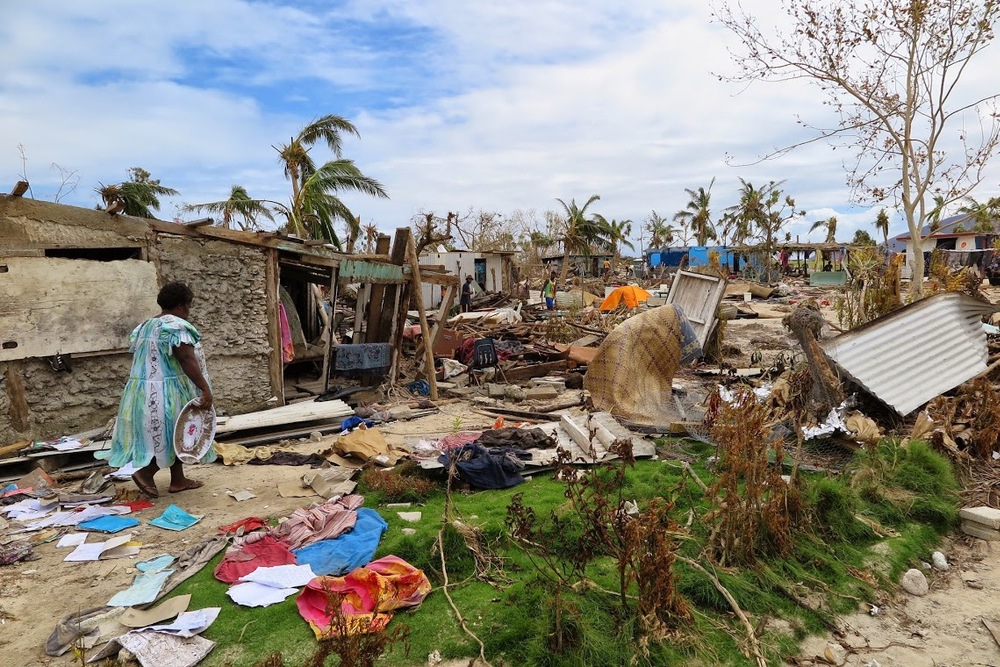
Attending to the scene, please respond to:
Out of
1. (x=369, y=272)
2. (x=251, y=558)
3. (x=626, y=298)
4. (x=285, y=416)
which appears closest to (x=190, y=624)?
(x=251, y=558)

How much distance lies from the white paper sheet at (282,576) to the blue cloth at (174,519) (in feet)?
3.72

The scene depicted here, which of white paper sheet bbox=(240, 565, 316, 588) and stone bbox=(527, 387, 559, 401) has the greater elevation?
stone bbox=(527, 387, 559, 401)

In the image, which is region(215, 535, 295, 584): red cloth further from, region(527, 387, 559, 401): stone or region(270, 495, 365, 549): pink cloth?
region(527, 387, 559, 401): stone

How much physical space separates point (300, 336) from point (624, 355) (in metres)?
5.40

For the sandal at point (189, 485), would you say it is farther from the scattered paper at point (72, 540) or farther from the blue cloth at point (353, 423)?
the blue cloth at point (353, 423)

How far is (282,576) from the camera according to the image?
3.51 meters

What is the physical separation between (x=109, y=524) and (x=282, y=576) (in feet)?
5.68

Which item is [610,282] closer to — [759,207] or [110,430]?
[759,207]

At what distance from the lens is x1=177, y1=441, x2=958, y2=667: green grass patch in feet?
9.37

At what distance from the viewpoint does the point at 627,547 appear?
2859 millimetres

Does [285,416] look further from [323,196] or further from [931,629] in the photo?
[323,196]

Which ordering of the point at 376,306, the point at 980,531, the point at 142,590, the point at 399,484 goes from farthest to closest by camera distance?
the point at 376,306, the point at 399,484, the point at 980,531, the point at 142,590

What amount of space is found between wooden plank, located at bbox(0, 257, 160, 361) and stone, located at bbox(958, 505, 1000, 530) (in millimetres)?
7795

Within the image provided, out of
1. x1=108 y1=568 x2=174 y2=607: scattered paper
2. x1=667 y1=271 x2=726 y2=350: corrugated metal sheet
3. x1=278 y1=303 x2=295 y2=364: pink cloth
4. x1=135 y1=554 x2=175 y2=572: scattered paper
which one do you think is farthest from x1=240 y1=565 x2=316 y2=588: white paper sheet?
x1=667 y1=271 x2=726 y2=350: corrugated metal sheet
